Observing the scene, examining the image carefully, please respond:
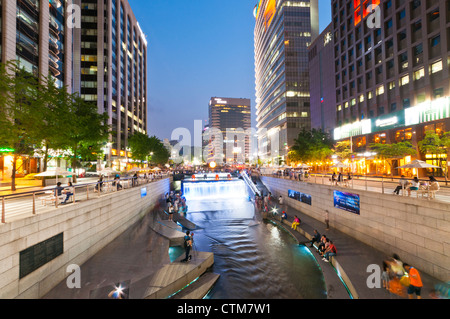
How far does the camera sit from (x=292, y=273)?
12.8m

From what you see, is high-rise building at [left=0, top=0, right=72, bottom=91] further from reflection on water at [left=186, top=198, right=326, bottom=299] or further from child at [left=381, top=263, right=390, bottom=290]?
child at [left=381, top=263, right=390, bottom=290]

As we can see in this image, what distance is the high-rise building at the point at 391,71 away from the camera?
30859 millimetres

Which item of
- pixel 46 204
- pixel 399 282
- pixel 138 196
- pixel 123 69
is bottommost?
pixel 399 282

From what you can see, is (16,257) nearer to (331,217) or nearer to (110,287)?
(110,287)

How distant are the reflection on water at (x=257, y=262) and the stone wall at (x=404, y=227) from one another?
4.55 metres

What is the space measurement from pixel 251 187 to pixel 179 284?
3393 cm

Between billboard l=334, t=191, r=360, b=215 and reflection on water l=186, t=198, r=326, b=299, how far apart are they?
5.13m

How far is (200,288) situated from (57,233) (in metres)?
7.65

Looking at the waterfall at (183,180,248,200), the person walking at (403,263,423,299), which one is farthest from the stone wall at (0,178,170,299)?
the waterfall at (183,180,248,200)

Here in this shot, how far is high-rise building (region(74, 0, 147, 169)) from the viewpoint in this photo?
62.9m

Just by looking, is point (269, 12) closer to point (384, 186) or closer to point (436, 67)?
point (436, 67)

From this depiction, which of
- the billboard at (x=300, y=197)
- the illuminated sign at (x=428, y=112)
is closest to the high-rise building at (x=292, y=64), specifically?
the illuminated sign at (x=428, y=112)

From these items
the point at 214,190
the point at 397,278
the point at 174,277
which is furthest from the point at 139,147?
the point at 397,278
